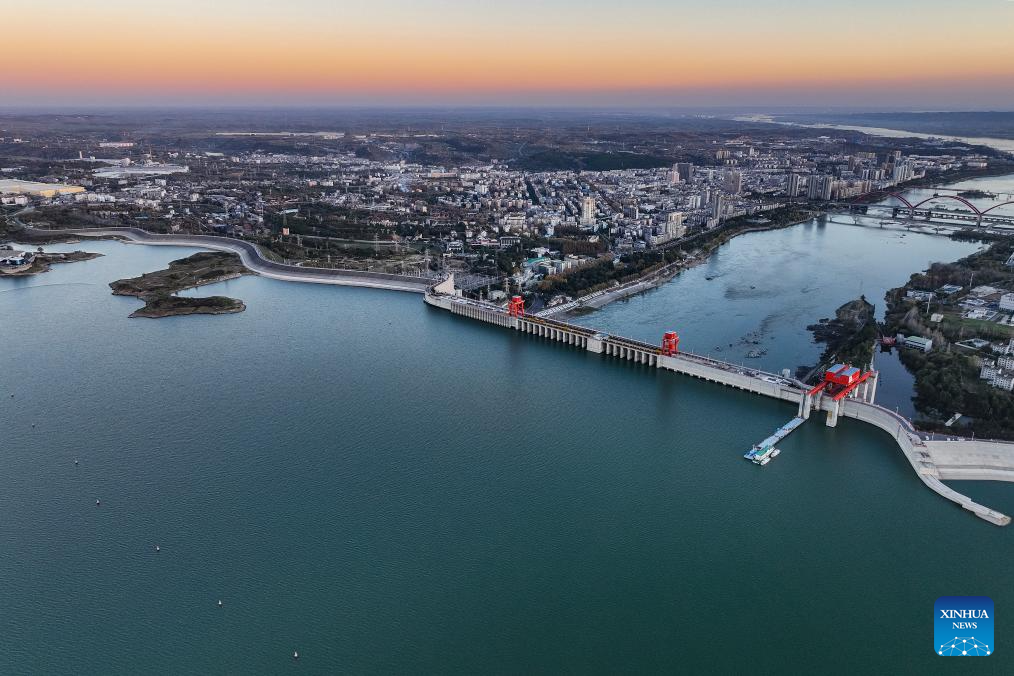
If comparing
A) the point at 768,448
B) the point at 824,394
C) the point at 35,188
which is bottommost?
the point at 768,448

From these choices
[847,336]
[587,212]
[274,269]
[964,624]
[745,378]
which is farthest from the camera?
[587,212]

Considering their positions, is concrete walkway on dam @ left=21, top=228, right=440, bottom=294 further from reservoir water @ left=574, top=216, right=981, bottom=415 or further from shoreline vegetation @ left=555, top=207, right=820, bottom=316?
reservoir water @ left=574, top=216, right=981, bottom=415

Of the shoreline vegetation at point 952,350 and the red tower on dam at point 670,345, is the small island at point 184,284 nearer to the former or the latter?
the red tower on dam at point 670,345

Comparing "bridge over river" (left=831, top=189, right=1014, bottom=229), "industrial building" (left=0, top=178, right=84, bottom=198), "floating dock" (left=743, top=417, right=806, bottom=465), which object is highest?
"industrial building" (left=0, top=178, right=84, bottom=198)

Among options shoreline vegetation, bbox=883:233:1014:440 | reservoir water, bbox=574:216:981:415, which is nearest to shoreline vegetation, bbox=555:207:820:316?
reservoir water, bbox=574:216:981:415

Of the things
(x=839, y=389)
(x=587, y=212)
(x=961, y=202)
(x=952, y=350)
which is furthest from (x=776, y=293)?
(x=961, y=202)

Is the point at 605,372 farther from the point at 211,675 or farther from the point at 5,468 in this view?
the point at 5,468

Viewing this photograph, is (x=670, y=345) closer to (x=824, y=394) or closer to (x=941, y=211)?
(x=824, y=394)
